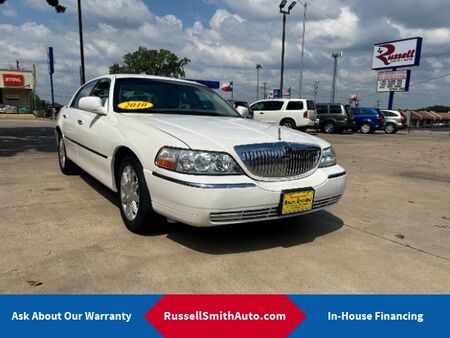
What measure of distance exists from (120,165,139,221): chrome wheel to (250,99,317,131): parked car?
15354 millimetres

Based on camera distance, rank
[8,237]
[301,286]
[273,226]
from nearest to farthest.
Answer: [301,286] < [8,237] < [273,226]

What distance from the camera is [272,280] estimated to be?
2.83 m

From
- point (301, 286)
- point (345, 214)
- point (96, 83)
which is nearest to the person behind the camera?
point (301, 286)

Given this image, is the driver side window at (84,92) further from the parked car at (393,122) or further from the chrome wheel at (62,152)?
the parked car at (393,122)

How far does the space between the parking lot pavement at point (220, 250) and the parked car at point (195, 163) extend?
0.35 metres

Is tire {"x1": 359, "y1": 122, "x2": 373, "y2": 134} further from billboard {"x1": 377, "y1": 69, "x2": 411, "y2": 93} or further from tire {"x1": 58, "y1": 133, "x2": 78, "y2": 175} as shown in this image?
tire {"x1": 58, "y1": 133, "x2": 78, "y2": 175}

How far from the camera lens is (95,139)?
14.4ft

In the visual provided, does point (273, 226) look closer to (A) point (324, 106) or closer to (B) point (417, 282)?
(B) point (417, 282)

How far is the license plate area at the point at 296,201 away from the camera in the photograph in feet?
10.5

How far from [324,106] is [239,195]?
20909 mm
